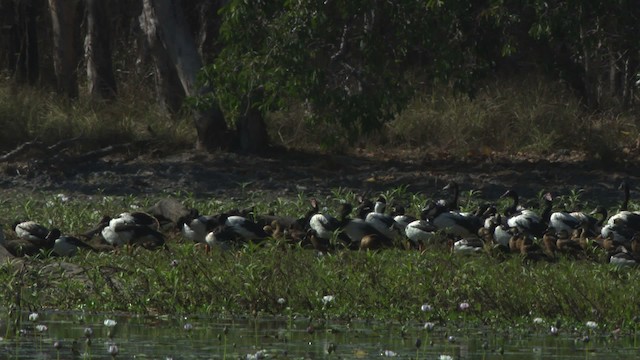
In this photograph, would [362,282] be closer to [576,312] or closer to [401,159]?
[576,312]

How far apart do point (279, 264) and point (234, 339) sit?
196 cm

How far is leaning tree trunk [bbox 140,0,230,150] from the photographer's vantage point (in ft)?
70.6

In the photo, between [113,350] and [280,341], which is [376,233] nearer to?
[280,341]

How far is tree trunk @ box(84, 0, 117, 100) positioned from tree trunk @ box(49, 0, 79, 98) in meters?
0.29

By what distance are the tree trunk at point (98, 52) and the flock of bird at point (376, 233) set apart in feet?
36.1

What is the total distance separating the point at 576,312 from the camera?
10.2 meters

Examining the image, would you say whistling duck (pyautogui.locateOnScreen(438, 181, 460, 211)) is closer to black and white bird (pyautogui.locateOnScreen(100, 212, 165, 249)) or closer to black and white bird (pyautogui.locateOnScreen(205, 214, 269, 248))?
black and white bird (pyautogui.locateOnScreen(205, 214, 269, 248))

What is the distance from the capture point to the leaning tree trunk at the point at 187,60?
21516 millimetres

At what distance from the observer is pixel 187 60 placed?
70.6 ft

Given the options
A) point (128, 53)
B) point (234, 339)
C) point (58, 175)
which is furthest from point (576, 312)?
point (128, 53)

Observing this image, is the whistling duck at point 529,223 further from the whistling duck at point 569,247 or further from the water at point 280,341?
the water at point 280,341

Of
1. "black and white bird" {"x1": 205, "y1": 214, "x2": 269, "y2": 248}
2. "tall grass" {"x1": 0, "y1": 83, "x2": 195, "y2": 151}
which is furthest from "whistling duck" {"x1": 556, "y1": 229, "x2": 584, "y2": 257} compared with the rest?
"tall grass" {"x1": 0, "y1": 83, "x2": 195, "y2": 151}

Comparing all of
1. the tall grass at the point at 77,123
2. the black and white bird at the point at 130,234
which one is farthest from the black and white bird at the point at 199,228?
the tall grass at the point at 77,123

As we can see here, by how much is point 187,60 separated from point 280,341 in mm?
12547
